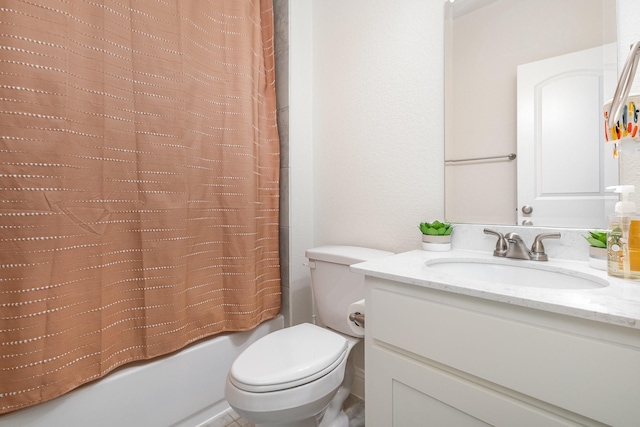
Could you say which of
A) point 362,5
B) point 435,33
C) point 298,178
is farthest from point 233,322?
point 362,5

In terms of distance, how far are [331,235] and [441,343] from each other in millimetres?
952

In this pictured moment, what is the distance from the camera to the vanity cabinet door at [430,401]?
598 millimetres

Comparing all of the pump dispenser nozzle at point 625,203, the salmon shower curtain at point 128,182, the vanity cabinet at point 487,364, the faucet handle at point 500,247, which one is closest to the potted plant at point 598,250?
the pump dispenser nozzle at point 625,203

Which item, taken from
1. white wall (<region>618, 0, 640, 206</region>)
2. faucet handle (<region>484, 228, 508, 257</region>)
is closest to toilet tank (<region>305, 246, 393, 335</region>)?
faucet handle (<region>484, 228, 508, 257</region>)

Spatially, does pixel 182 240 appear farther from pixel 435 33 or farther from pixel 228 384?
pixel 435 33

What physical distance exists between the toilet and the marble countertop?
348 millimetres

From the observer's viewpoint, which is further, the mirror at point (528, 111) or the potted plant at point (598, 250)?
the mirror at point (528, 111)

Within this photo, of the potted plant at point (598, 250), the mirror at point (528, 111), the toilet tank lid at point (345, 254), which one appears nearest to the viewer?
the potted plant at point (598, 250)

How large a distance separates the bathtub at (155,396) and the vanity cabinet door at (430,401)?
760mm

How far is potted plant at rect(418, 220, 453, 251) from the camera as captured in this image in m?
1.09

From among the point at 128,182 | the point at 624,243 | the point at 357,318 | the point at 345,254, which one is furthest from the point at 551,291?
the point at 128,182

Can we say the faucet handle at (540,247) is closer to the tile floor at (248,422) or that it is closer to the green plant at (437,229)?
the green plant at (437,229)

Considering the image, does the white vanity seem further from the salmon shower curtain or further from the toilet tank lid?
the salmon shower curtain

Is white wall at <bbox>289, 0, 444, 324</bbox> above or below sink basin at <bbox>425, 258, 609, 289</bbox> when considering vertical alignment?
above
